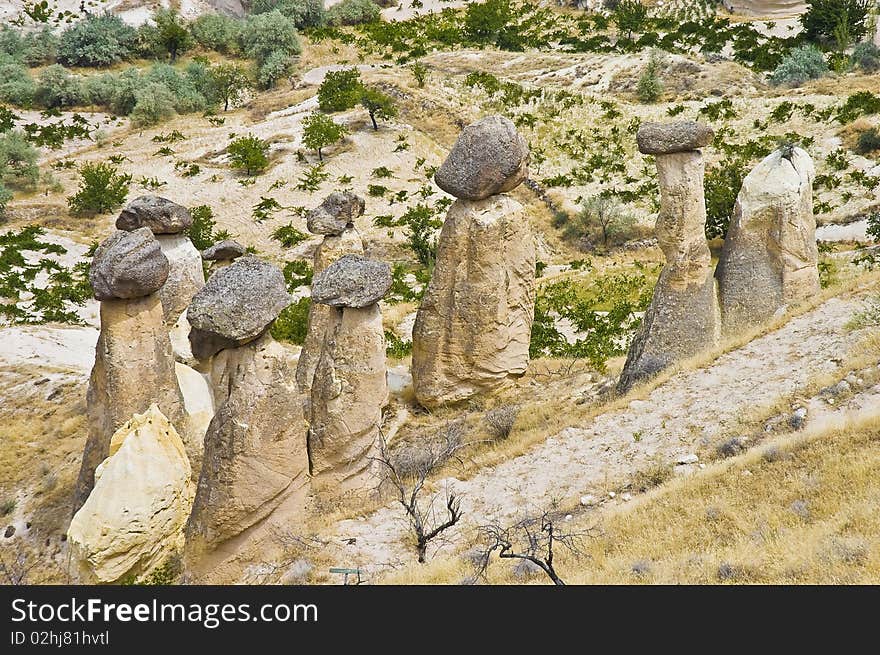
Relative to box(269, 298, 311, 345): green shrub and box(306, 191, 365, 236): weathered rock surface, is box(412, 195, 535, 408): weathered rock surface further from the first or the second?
box(269, 298, 311, 345): green shrub

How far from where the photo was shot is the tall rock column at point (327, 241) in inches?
480

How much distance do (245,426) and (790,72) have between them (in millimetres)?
39193

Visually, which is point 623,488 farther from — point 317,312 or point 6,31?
point 6,31

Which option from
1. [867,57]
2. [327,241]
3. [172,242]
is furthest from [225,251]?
[867,57]

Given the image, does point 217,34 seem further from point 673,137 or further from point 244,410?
point 244,410

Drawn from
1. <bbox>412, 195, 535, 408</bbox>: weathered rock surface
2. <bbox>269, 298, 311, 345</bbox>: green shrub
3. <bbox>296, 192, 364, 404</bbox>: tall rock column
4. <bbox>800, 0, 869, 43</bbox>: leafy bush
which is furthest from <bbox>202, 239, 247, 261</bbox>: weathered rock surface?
<bbox>800, 0, 869, 43</bbox>: leafy bush

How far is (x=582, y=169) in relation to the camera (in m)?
32.3

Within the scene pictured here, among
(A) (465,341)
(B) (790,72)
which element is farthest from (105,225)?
(B) (790,72)

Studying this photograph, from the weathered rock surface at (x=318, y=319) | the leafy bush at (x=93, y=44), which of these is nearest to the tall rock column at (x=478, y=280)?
the weathered rock surface at (x=318, y=319)

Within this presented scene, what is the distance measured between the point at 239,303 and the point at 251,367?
0.66 metres

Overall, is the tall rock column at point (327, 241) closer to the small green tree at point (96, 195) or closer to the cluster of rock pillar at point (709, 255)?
the cluster of rock pillar at point (709, 255)

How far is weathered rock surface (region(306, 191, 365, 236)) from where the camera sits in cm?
1262

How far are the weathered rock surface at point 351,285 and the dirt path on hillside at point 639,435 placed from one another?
8.18ft

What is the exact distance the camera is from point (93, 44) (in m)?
53.4
